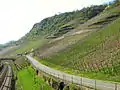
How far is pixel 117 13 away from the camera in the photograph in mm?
151250

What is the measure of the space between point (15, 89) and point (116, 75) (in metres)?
23.8

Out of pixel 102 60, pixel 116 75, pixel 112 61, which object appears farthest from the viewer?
pixel 102 60

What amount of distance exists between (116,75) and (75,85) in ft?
25.9

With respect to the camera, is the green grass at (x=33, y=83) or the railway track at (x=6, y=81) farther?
the railway track at (x=6, y=81)

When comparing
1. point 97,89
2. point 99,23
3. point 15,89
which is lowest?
point 15,89

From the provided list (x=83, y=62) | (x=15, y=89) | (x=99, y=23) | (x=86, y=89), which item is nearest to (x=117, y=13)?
(x=99, y=23)

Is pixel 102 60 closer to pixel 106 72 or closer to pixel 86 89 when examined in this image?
pixel 106 72

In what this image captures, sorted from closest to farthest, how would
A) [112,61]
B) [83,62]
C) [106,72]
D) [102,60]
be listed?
[106,72] < [112,61] < [102,60] < [83,62]

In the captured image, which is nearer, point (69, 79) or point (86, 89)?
point (86, 89)

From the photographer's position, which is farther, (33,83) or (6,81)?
(6,81)

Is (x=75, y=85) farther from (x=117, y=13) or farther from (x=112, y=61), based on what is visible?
(x=117, y=13)

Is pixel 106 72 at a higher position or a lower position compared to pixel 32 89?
higher

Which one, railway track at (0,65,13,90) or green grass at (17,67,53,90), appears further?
railway track at (0,65,13,90)

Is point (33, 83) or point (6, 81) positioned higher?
point (33, 83)
